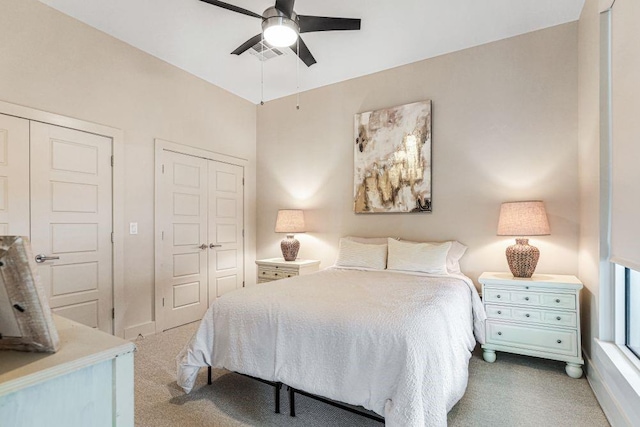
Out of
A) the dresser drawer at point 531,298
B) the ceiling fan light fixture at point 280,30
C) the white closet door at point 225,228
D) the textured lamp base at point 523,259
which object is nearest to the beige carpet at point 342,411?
the dresser drawer at point 531,298

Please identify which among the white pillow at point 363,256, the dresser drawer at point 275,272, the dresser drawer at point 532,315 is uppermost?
the white pillow at point 363,256

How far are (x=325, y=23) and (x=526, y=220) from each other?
2.30m

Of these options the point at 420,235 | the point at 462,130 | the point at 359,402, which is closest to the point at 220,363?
the point at 359,402

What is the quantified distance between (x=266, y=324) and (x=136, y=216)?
7.47 ft

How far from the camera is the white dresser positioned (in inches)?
29.5

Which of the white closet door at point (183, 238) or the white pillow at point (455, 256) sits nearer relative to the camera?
the white pillow at point (455, 256)

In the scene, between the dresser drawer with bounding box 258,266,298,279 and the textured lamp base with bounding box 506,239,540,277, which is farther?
the dresser drawer with bounding box 258,266,298,279

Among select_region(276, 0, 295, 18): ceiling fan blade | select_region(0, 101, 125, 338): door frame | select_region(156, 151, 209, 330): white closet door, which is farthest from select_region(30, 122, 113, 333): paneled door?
select_region(276, 0, 295, 18): ceiling fan blade

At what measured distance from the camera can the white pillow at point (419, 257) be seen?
3158 mm

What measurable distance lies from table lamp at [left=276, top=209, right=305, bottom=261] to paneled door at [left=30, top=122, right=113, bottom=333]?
1.88 m

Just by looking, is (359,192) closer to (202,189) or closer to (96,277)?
(202,189)

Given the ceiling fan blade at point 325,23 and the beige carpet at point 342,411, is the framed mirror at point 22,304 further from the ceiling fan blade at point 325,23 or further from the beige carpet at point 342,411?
the ceiling fan blade at point 325,23

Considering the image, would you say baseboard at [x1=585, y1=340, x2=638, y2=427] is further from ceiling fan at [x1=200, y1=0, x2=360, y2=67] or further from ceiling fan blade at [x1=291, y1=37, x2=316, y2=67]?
ceiling fan blade at [x1=291, y1=37, x2=316, y2=67]

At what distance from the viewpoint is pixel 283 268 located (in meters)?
4.02
